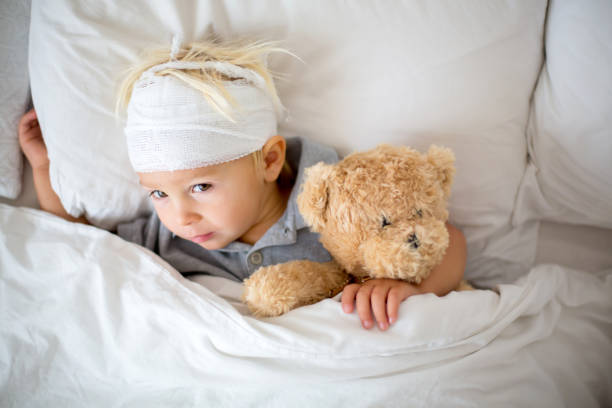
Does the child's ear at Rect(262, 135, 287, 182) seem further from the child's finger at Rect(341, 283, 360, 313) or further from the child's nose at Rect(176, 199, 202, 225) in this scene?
the child's finger at Rect(341, 283, 360, 313)

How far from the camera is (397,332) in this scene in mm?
623

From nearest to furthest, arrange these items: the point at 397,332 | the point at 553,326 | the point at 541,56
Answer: the point at 397,332 → the point at 553,326 → the point at 541,56

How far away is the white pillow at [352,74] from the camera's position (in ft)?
2.64

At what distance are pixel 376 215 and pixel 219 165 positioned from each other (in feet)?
1.14

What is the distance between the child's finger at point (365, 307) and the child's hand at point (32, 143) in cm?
86

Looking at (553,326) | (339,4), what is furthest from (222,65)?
(553,326)

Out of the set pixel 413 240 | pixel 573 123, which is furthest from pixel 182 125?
pixel 573 123

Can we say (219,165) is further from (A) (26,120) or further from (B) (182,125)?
(A) (26,120)

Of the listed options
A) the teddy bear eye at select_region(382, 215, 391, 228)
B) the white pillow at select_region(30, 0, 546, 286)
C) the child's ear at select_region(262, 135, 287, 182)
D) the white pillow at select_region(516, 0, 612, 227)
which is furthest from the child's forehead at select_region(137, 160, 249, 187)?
the white pillow at select_region(516, 0, 612, 227)

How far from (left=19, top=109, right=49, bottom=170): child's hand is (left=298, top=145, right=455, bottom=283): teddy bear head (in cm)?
73

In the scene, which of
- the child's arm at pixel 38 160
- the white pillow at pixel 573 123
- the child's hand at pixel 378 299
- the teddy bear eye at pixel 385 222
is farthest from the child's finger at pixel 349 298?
the child's arm at pixel 38 160

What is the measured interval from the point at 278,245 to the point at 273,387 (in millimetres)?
328

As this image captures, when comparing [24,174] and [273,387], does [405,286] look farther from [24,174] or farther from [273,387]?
[24,174]

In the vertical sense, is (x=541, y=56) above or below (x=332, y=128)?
above
